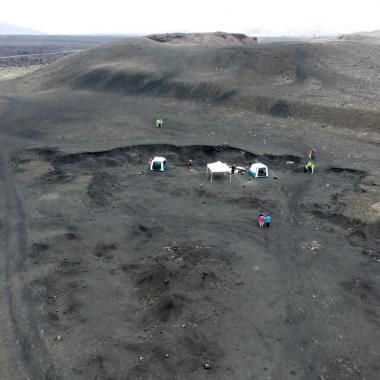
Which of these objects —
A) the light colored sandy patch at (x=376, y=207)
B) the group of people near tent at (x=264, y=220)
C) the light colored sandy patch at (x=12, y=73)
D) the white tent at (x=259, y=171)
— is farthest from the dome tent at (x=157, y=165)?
the light colored sandy patch at (x=12, y=73)

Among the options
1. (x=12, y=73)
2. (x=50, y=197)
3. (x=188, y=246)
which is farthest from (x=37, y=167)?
(x=12, y=73)

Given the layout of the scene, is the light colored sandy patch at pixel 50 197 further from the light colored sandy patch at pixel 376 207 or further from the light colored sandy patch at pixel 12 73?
the light colored sandy patch at pixel 12 73

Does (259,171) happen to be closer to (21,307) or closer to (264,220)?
(264,220)

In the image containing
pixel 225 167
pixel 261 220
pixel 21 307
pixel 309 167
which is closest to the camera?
pixel 21 307

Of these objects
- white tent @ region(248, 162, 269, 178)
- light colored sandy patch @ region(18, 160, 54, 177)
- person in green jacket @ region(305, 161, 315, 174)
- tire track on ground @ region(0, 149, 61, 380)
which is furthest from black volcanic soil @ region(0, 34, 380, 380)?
white tent @ region(248, 162, 269, 178)

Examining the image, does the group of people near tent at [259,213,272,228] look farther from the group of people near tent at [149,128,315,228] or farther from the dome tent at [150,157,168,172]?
the dome tent at [150,157,168,172]

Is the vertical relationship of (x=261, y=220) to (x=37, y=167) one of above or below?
above
